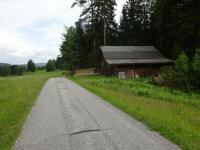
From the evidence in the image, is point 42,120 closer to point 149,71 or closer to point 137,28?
point 149,71

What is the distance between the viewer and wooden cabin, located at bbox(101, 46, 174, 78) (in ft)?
143

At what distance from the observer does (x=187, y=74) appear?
2692 cm

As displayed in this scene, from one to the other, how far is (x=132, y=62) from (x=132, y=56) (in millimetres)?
3122

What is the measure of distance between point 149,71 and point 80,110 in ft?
109

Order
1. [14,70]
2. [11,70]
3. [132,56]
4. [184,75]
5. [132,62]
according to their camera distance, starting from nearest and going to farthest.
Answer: [184,75] < [132,62] < [132,56] < [14,70] < [11,70]

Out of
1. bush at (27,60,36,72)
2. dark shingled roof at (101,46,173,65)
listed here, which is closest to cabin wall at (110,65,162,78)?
dark shingled roof at (101,46,173,65)

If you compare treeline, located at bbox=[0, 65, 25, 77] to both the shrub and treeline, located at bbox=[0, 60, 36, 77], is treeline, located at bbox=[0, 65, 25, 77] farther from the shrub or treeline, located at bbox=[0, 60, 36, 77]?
the shrub

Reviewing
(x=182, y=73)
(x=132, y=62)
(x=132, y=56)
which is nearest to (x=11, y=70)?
(x=132, y=56)

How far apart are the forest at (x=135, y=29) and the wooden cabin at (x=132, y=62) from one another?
3091mm

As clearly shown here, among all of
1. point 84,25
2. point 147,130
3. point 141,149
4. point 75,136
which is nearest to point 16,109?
point 75,136

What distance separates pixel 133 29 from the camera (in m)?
60.5

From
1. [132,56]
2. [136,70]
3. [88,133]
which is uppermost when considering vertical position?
[132,56]

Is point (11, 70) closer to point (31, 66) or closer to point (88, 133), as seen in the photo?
point (31, 66)

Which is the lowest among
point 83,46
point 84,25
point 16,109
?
point 16,109
